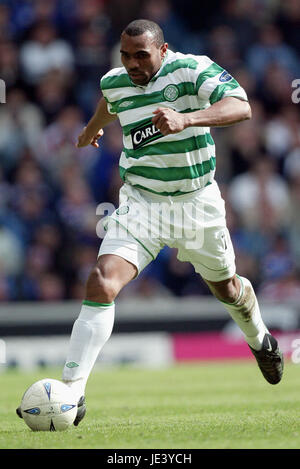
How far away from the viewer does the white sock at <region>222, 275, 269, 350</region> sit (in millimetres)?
6879

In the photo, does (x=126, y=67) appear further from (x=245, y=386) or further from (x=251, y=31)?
(x=251, y=31)

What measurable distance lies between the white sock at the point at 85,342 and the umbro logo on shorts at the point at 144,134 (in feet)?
3.81

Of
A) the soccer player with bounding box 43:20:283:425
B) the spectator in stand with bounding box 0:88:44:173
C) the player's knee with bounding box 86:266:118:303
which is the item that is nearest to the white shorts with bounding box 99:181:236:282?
the soccer player with bounding box 43:20:283:425

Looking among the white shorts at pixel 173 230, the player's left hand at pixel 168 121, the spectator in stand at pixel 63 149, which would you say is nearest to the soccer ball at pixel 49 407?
the white shorts at pixel 173 230

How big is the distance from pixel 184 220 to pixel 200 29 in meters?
10.2

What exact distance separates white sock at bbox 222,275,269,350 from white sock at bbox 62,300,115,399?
144 centimetres

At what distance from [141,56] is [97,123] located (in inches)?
38.5

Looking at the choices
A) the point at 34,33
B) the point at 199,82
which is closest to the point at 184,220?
the point at 199,82

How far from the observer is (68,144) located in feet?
44.6

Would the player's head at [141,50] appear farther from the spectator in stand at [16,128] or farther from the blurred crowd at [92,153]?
the spectator in stand at [16,128]

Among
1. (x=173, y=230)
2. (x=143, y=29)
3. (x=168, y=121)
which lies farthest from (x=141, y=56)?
(x=173, y=230)

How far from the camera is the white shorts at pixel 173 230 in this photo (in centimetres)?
606

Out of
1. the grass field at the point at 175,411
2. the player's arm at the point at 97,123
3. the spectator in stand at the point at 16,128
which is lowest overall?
the grass field at the point at 175,411

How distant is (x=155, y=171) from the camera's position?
621cm
